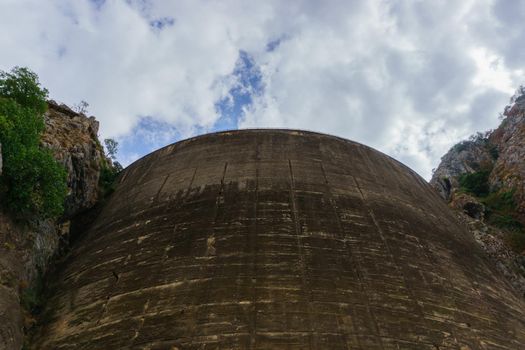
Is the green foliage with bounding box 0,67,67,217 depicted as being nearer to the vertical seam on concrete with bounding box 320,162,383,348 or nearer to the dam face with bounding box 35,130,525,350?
the dam face with bounding box 35,130,525,350

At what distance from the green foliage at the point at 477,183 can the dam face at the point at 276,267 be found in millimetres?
24320

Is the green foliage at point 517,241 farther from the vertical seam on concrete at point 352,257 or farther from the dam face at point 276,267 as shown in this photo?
the vertical seam on concrete at point 352,257

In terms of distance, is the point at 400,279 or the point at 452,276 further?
the point at 452,276

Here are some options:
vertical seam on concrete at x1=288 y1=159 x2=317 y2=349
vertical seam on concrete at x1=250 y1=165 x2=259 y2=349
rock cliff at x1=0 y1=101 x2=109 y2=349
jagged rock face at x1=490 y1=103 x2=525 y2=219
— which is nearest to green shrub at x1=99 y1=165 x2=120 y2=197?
rock cliff at x1=0 y1=101 x2=109 y2=349

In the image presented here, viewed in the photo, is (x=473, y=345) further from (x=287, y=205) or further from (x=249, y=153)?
(x=249, y=153)

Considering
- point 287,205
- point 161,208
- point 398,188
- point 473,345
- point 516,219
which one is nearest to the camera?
point 473,345

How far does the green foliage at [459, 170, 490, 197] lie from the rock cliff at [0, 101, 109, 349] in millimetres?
31401

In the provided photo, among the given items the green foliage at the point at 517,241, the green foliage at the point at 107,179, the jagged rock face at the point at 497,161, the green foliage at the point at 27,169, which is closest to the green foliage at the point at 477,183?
the jagged rock face at the point at 497,161

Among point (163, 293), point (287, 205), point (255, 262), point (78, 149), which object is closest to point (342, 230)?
Answer: point (287, 205)

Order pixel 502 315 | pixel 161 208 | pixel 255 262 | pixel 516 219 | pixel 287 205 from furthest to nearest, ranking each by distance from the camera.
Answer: pixel 516 219 < pixel 161 208 < pixel 287 205 < pixel 502 315 < pixel 255 262

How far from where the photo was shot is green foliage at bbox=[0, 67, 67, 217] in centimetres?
1397

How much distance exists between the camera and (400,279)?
39.4 feet

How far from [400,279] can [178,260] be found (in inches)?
227

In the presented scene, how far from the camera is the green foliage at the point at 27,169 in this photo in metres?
14.0
